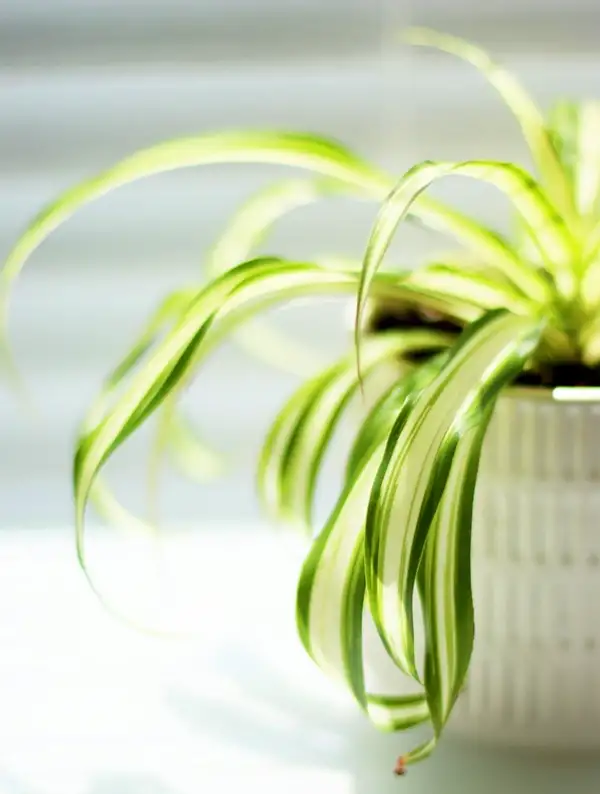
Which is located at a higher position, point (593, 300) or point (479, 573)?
point (593, 300)

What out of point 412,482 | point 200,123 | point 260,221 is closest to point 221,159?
point 260,221

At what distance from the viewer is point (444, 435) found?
1.61 feet

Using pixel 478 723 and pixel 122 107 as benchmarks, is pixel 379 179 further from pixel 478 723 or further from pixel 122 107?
pixel 122 107

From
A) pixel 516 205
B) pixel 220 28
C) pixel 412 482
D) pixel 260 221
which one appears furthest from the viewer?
pixel 220 28

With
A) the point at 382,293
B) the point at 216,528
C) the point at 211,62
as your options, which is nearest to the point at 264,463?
the point at 382,293

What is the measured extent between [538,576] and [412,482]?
0.37 ft

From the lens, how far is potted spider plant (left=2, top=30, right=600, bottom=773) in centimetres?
49

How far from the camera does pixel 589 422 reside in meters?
0.53

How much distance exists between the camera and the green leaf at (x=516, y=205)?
0.50m

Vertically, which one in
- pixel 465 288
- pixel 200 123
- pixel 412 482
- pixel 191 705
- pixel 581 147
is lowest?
pixel 191 705

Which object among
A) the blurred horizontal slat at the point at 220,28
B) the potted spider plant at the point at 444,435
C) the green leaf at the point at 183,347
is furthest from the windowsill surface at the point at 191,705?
the blurred horizontal slat at the point at 220,28

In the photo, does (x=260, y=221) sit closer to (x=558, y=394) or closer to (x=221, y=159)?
(x=221, y=159)

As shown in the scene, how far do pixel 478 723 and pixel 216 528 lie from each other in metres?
0.46

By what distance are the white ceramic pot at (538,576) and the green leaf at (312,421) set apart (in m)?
0.08
